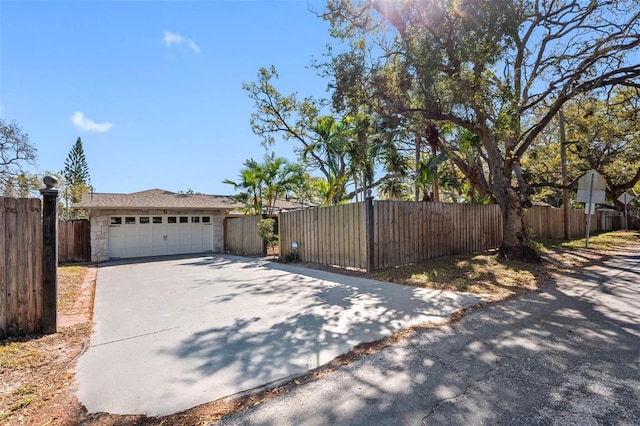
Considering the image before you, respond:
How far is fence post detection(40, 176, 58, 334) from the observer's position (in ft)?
13.9

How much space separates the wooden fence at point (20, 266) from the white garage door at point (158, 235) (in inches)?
445

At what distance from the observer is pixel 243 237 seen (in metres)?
15.3

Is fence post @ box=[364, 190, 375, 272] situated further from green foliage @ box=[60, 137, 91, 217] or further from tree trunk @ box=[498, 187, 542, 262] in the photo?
green foliage @ box=[60, 137, 91, 217]

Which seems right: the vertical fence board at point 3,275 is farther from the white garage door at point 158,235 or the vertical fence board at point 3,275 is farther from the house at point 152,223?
the white garage door at point 158,235

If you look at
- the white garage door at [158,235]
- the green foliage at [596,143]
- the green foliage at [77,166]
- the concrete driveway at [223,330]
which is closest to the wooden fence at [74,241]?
the white garage door at [158,235]

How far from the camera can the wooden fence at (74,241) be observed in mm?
13485

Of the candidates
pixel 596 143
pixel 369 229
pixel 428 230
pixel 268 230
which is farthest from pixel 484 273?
pixel 596 143

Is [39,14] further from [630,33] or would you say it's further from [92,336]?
[630,33]

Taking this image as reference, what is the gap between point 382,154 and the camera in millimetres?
12164

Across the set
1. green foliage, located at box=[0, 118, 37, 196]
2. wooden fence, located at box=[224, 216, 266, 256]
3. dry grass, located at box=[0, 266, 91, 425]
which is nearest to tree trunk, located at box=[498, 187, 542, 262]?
wooden fence, located at box=[224, 216, 266, 256]

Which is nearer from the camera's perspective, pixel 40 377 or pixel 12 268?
pixel 40 377

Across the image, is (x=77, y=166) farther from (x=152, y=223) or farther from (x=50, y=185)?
(x=50, y=185)

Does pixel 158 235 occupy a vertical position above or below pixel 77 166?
below

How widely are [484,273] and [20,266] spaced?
8516 millimetres
